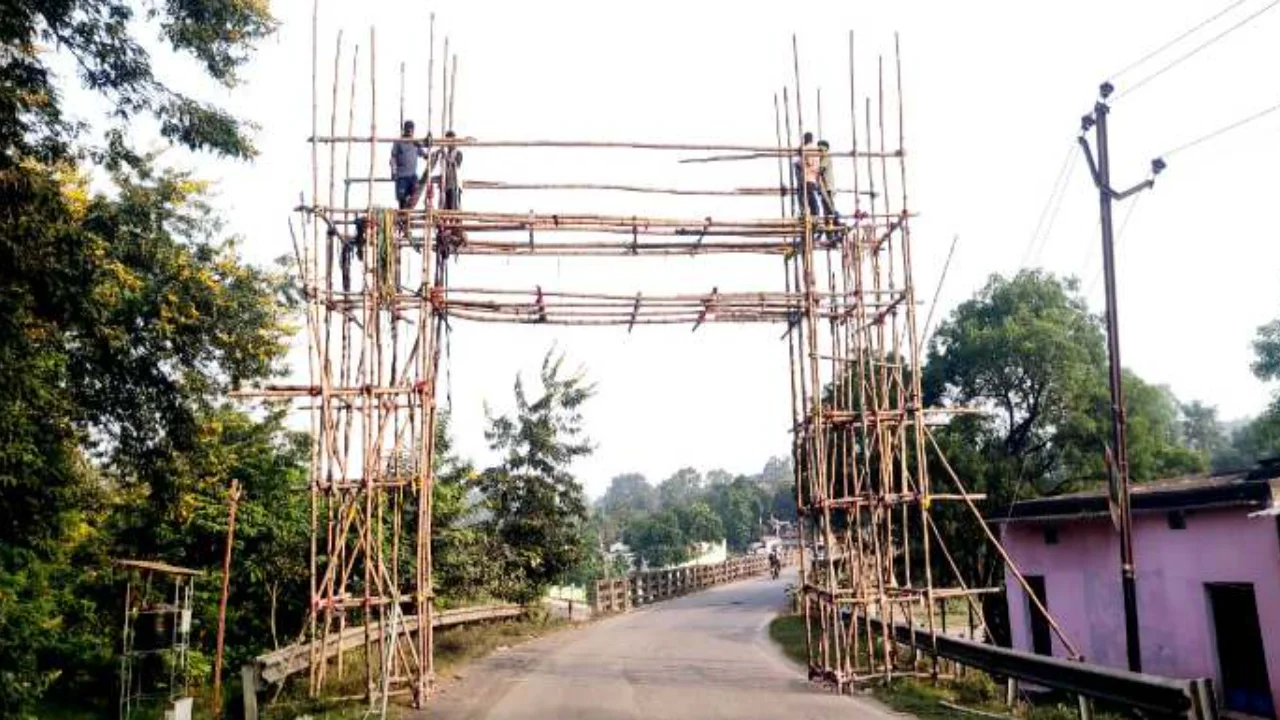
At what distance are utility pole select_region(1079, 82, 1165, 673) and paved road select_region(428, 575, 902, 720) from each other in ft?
9.30

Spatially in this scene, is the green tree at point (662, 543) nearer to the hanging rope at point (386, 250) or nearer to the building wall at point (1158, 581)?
the building wall at point (1158, 581)

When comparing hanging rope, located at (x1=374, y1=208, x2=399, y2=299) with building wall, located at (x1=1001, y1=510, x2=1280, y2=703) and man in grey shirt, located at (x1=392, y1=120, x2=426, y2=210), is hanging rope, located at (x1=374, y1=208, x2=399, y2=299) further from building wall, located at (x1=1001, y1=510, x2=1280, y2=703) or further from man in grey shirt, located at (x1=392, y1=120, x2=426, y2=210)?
building wall, located at (x1=1001, y1=510, x2=1280, y2=703)

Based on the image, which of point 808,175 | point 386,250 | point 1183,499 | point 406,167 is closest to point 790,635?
point 1183,499

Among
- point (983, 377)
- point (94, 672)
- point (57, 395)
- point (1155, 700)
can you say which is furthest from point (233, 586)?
point (983, 377)

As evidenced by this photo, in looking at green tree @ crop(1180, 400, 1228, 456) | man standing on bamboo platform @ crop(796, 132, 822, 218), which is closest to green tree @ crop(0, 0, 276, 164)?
man standing on bamboo platform @ crop(796, 132, 822, 218)

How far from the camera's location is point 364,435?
37.9ft

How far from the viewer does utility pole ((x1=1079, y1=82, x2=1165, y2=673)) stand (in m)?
9.88

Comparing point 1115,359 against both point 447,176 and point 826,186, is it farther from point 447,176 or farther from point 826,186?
point 447,176

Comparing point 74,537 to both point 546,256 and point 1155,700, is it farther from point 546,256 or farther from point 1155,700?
point 1155,700

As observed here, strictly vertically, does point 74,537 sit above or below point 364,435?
below

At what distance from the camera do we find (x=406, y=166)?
41.2ft

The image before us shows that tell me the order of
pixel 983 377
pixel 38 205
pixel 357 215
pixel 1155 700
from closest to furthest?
1. pixel 1155 700
2. pixel 38 205
3. pixel 357 215
4. pixel 983 377

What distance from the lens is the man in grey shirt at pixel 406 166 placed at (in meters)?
12.5

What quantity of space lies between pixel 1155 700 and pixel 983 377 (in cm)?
1620
